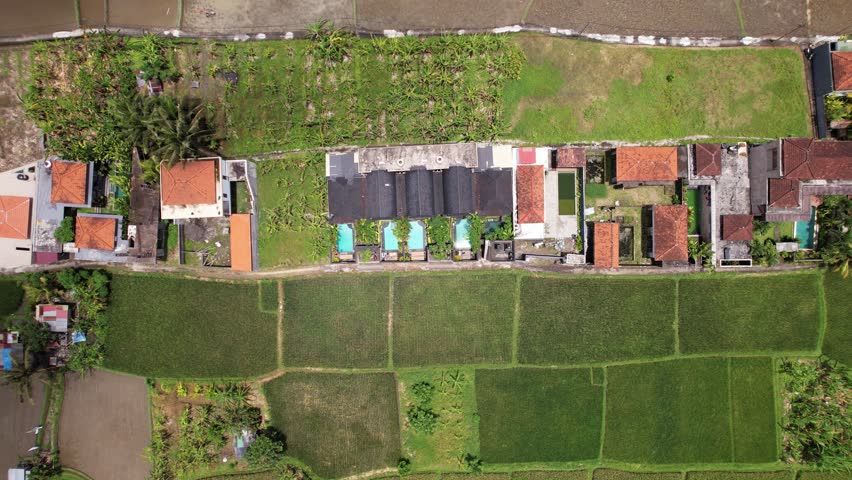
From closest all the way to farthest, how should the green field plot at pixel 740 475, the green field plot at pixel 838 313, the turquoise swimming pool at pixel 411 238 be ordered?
1. the turquoise swimming pool at pixel 411 238
2. the green field plot at pixel 838 313
3. the green field plot at pixel 740 475

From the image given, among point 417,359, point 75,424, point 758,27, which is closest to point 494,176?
point 417,359

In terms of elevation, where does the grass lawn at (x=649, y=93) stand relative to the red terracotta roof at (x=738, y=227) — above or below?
above

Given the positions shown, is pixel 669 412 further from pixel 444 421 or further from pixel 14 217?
pixel 14 217

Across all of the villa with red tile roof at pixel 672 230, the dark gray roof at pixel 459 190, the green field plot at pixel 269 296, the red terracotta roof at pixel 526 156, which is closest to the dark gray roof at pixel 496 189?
the dark gray roof at pixel 459 190

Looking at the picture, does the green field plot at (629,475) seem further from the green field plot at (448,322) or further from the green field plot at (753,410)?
the green field plot at (448,322)

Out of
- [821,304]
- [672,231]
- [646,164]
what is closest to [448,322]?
[672,231]

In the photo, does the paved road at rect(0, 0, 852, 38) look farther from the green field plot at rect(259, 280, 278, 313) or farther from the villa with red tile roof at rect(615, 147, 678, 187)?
the green field plot at rect(259, 280, 278, 313)
